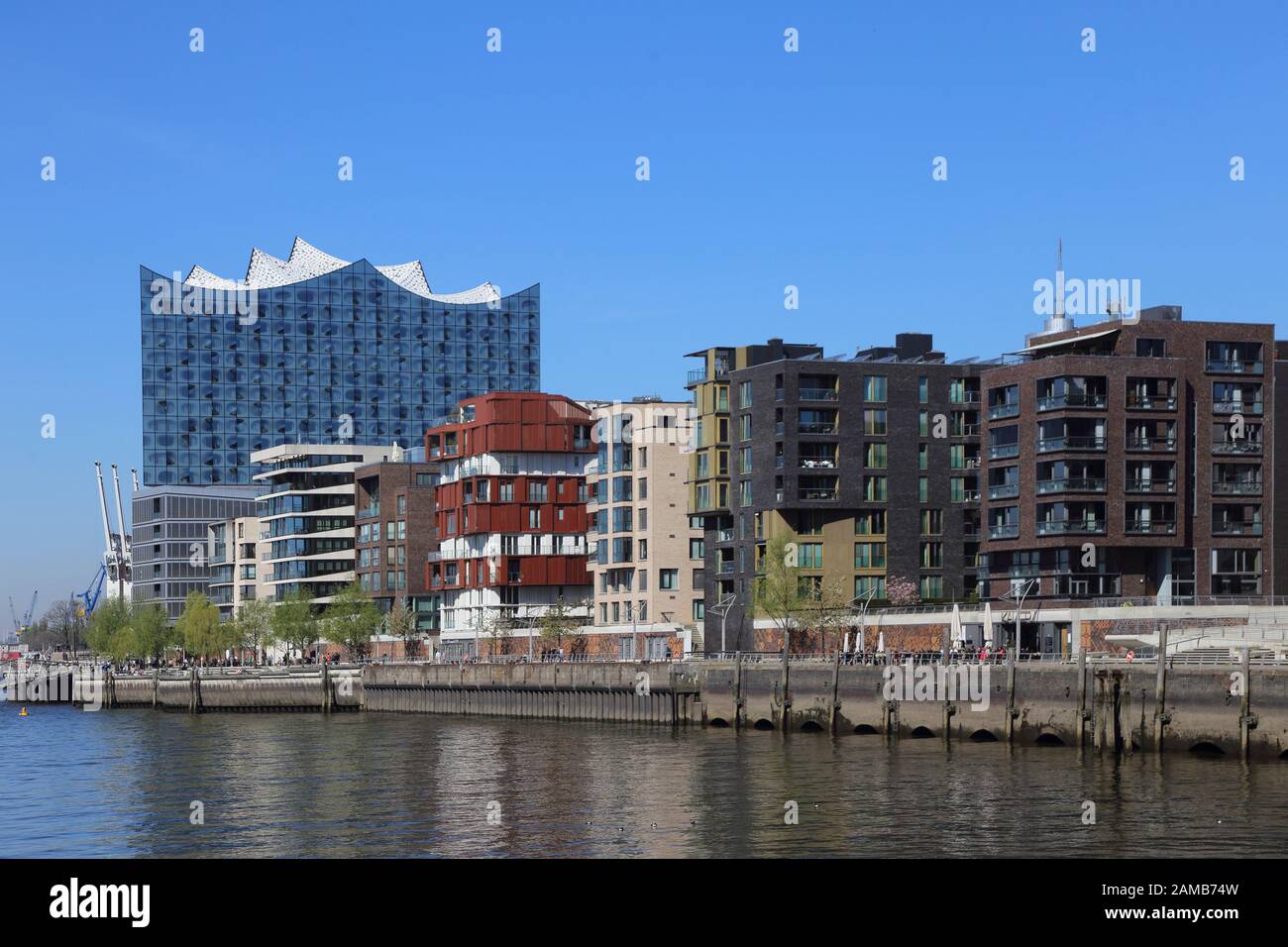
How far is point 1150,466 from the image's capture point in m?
120

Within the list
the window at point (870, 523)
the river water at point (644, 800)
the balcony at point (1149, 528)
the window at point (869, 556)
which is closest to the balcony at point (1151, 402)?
the balcony at point (1149, 528)

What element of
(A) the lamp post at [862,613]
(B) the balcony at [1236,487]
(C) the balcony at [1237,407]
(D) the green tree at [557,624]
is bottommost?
(D) the green tree at [557,624]

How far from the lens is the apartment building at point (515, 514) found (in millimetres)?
181375

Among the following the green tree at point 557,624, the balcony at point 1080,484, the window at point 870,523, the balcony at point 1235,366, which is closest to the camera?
the balcony at point 1080,484

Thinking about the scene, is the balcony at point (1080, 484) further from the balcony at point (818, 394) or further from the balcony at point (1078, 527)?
the balcony at point (818, 394)

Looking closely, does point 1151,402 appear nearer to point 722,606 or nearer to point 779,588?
point 779,588

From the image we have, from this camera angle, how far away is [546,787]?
69.7m

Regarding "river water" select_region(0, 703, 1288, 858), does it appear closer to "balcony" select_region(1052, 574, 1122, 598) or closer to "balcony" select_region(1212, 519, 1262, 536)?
"balcony" select_region(1052, 574, 1122, 598)

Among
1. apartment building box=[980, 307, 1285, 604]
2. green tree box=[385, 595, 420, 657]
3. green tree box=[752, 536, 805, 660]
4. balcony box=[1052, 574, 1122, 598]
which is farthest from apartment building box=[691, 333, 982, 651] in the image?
green tree box=[385, 595, 420, 657]

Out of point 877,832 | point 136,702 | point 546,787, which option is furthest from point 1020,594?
point 136,702

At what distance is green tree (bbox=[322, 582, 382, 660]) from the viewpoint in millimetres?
192000

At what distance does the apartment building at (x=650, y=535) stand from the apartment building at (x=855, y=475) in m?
12.0

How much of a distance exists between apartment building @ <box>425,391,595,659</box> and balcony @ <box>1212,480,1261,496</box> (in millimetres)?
73079

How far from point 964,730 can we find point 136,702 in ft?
406
